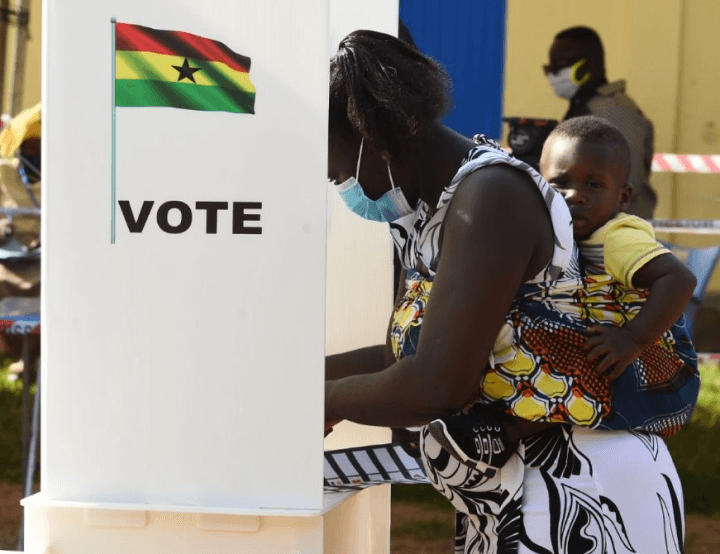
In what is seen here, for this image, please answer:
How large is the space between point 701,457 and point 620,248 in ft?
11.4

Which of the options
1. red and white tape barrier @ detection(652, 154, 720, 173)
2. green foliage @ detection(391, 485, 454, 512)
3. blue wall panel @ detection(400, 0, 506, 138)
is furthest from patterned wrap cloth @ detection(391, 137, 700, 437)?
red and white tape barrier @ detection(652, 154, 720, 173)

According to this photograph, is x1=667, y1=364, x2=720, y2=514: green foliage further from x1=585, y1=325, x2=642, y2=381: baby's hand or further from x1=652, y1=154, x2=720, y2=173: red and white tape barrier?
x1=585, y1=325, x2=642, y2=381: baby's hand

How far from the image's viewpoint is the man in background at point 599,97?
18.8ft

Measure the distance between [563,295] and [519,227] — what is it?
19cm

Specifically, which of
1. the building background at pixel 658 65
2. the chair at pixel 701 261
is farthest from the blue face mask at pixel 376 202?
the building background at pixel 658 65

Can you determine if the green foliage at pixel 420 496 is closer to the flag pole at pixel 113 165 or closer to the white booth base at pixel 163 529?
the white booth base at pixel 163 529

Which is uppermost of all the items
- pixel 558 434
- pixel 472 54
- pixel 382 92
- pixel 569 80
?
pixel 569 80

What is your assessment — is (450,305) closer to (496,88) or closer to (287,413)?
(287,413)

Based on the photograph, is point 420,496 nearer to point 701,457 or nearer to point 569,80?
point 701,457

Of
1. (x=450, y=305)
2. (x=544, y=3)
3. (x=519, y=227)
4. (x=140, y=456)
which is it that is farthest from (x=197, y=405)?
(x=544, y=3)

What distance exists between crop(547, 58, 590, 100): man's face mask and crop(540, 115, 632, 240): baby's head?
13.2 feet

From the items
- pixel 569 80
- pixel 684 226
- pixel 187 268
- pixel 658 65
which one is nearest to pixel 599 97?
pixel 569 80

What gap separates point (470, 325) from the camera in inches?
61.6

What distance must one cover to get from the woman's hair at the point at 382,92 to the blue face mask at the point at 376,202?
45 millimetres
